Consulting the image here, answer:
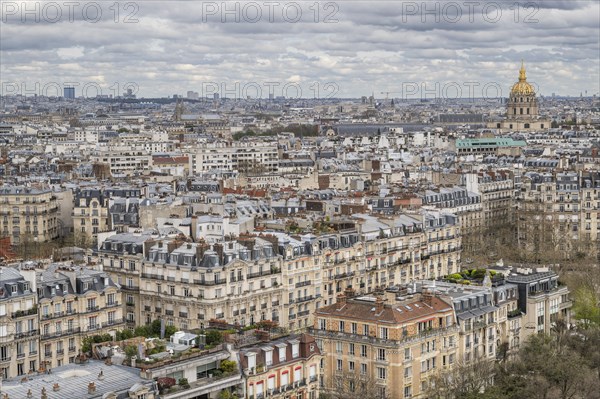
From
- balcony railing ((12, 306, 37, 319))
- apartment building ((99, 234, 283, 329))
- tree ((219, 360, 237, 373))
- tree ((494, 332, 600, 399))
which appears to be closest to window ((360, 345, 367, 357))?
tree ((494, 332, 600, 399))

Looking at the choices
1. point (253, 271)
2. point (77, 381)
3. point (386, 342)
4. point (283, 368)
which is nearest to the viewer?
point (77, 381)

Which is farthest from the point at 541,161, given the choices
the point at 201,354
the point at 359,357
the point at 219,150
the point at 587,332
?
the point at 201,354

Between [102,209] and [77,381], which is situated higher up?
[102,209]

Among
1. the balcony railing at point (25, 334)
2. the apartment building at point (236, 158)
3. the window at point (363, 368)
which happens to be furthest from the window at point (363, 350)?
the apartment building at point (236, 158)

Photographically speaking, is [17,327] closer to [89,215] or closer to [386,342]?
[386,342]

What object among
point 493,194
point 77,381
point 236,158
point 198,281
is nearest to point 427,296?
point 198,281

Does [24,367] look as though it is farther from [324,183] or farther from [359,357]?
[324,183]

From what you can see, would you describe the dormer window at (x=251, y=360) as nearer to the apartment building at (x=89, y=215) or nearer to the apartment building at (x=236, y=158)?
the apartment building at (x=89, y=215)
